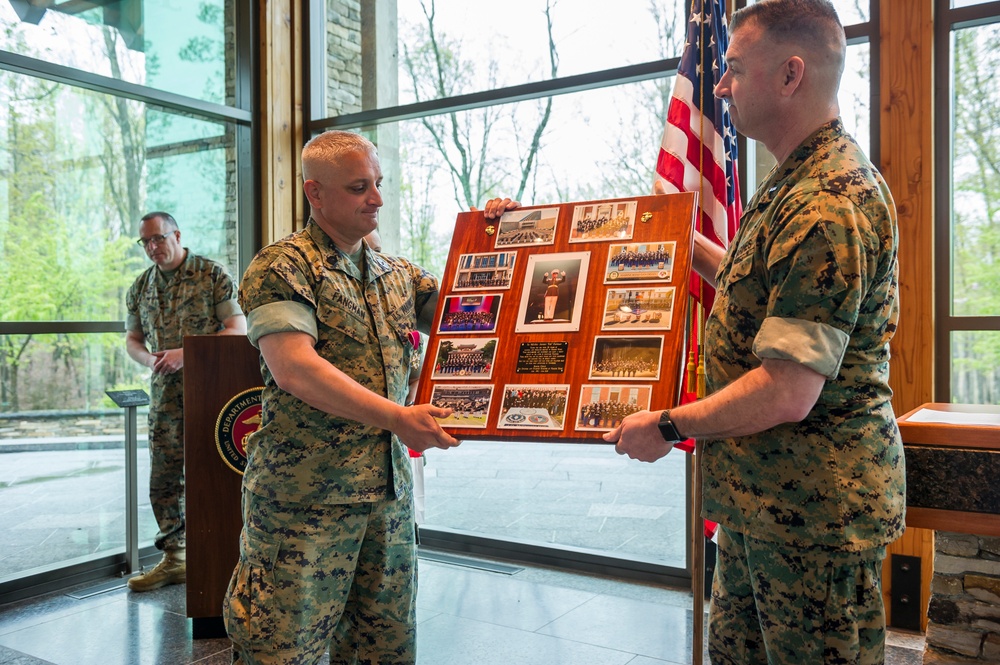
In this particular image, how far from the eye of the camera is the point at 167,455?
4.15 metres

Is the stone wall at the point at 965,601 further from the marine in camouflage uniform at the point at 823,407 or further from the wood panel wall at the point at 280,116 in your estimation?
the wood panel wall at the point at 280,116

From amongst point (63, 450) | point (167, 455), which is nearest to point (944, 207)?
point (167, 455)

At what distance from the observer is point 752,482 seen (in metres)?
1.59

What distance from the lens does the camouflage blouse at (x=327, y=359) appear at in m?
1.97

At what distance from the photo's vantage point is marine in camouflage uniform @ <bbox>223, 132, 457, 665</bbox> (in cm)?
195

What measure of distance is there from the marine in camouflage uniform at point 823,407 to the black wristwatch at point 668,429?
127 mm

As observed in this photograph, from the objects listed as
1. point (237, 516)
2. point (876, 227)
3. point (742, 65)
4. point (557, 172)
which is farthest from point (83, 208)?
point (876, 227)

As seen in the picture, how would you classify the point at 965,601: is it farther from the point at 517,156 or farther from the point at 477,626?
the point at 517,156

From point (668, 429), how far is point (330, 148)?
1.13m

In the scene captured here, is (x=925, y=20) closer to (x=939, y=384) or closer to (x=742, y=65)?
(x=939, y=384)

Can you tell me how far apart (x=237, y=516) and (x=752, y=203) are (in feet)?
8.29

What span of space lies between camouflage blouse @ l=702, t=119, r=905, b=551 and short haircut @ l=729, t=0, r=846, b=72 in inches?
6.3

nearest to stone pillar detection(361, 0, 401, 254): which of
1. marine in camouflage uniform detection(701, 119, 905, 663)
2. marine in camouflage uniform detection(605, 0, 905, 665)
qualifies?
marine in camouflage uniform detection(605, 0, 905, 665)

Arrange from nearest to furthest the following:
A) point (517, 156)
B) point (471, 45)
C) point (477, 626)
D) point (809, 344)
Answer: point (809, 344) < point (477, 626) < point (517, 156) < point (471, 45)
